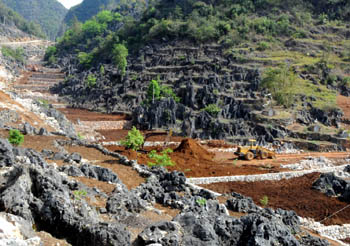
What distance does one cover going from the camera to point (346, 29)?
179ft

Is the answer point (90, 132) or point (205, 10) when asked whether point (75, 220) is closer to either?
point (90, 132)

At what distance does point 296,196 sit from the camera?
57.5ft

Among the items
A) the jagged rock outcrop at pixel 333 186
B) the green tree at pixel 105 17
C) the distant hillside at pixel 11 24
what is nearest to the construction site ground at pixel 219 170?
the jagged rock outcrop at pixel 333 186

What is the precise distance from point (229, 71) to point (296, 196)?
90.3ft

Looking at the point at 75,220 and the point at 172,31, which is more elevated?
the point at 172,31

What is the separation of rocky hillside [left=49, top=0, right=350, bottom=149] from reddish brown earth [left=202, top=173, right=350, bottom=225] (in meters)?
10.6

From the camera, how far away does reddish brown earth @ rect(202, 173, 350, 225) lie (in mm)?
15523

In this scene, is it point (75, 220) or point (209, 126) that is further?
point (209, 126)

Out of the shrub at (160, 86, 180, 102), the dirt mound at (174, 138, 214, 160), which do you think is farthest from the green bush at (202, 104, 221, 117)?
the dirt mound at (174, 138, 214, 160)

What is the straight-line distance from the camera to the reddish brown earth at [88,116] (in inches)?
1512

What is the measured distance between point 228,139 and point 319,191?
42.5ft

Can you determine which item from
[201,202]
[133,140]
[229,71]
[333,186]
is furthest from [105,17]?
[201,202]

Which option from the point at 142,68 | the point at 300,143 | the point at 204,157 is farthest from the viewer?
the point at 142,68

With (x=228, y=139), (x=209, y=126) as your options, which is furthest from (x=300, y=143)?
(x=209, y=126)
